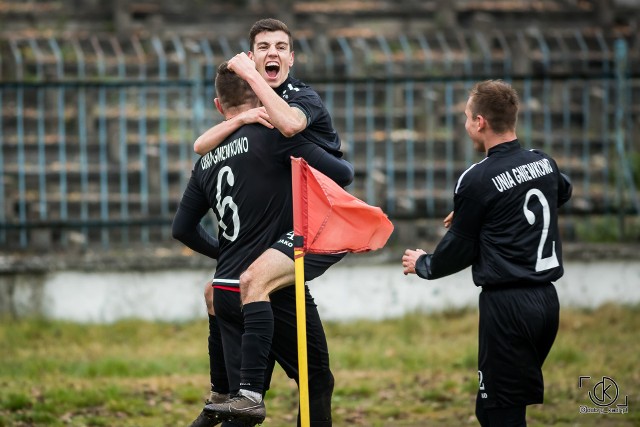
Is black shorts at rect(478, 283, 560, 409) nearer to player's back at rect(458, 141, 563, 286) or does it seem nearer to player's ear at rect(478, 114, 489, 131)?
player's back at rect(458, 141, 563, 286)

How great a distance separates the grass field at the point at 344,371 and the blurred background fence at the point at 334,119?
120cm

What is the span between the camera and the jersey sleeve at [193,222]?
6.91 metres

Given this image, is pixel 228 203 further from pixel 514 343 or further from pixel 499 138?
pixel 514 343

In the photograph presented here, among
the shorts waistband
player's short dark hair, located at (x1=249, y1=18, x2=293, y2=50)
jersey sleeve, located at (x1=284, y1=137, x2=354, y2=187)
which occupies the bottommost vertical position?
the shorts waistband

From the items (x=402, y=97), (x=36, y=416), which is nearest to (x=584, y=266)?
(x=402, y=97)

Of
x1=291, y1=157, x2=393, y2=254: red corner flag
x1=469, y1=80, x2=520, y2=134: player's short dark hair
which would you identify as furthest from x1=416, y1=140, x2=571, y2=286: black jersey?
x1=291, y1=157, x2=393, y2=254: red corner flag

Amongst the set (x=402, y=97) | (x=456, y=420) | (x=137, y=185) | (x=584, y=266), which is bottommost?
(x=456, y=420)

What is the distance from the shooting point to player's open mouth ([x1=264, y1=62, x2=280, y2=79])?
6.68 metres

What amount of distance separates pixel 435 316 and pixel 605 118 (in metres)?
2.85

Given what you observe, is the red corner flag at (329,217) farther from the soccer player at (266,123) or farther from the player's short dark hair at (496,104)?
the player's short dark hair at (496,104)

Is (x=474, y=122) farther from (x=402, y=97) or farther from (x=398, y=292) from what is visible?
(x=402, y=97)

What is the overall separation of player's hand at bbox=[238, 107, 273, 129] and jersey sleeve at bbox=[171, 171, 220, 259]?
1.80 feet

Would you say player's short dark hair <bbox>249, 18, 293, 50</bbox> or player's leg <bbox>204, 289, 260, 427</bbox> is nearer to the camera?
player's leg <bbox>204, 289, 260, 427</bbox>

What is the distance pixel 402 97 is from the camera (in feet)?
47.4
